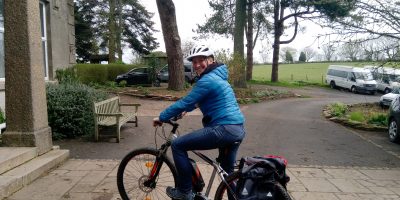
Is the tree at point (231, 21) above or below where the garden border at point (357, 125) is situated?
above

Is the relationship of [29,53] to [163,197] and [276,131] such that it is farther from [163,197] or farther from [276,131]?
[276,131]

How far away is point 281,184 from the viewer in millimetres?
3518

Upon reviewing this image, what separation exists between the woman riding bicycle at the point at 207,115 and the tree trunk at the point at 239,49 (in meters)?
16.0

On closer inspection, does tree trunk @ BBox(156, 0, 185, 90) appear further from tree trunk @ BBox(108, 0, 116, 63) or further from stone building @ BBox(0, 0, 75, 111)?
tree trunk @ BBox(108, 0, 116, 63)

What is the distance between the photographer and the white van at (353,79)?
113ft

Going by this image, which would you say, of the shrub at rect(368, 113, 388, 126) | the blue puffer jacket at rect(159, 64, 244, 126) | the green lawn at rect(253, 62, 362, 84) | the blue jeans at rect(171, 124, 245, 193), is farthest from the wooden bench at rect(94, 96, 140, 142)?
the green lawn at rect(253, 62, 362, 84)

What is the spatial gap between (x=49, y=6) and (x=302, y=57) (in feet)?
253

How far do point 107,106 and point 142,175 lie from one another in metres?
5.26

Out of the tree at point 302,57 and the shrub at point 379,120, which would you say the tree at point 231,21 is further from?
the tree at point 302,57

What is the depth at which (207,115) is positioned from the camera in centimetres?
398

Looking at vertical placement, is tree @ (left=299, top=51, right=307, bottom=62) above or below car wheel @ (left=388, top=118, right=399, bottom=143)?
above

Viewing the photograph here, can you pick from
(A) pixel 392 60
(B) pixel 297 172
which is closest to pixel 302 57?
(A) pixel 392 60

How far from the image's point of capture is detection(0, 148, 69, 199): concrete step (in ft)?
16.2

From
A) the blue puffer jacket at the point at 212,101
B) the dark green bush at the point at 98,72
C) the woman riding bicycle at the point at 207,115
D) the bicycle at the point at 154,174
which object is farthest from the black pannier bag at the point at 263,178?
the dark green bush at the point at 98,72
